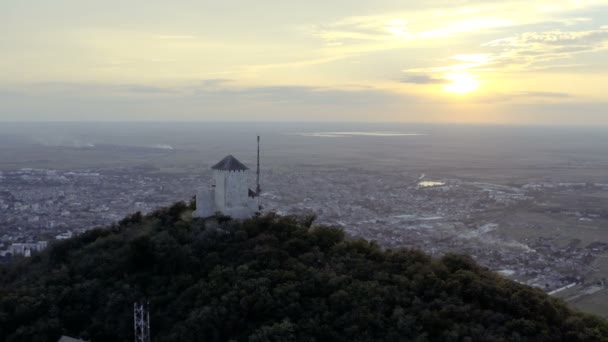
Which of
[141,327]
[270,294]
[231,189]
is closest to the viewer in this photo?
[141,327]

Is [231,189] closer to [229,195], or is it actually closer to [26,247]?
[229,195]

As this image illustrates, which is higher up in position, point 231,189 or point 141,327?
point 231,189

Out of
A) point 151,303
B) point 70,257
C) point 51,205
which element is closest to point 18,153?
point 51,205

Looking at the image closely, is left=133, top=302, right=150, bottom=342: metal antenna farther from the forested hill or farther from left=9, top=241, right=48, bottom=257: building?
left=9, top=241, right=48, bottom=257: building

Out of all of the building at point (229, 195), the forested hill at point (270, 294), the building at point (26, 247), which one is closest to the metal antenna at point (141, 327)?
the forested hill at point (270, 294)

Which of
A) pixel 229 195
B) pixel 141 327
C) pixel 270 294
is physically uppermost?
pixel 229 195

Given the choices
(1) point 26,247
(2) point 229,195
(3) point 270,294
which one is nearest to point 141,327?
(3) point 270,294

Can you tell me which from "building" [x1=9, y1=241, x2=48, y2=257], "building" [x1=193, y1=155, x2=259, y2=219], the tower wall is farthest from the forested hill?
"building" [x1=9, y1=241, x2=48, y2=257]
